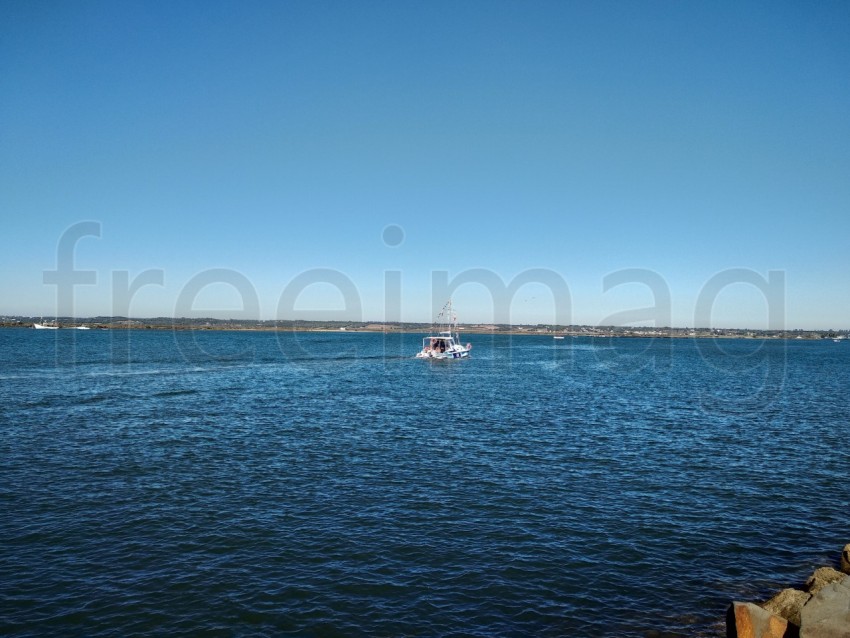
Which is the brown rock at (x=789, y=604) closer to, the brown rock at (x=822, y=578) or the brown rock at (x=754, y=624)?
the brown rock at (x=754, y=624)

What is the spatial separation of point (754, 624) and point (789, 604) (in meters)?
2.59

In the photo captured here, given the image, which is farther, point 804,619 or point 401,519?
point 401,519

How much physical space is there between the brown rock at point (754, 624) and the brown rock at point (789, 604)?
1.04 metres

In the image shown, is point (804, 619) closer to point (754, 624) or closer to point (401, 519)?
point (754, 624)

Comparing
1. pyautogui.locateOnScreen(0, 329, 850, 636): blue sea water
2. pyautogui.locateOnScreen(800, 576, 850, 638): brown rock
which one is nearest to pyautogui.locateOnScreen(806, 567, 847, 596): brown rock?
pyautogui.locateOnScreen(0, 329, 850, 636): blue sea water

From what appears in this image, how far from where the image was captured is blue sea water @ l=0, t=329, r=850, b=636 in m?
15.9

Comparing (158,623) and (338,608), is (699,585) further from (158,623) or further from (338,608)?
(158,623)

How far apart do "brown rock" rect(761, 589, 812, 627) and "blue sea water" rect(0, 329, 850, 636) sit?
170cm

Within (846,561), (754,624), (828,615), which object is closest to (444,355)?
(846,561)

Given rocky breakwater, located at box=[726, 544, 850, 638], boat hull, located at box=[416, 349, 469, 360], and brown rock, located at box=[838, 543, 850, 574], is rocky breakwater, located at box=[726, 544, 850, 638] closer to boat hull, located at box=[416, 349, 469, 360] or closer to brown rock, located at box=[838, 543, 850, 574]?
brown rock, located at box=[838, 543, 850, 574]

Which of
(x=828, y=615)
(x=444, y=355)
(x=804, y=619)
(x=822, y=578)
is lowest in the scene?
(x=822, y=578)

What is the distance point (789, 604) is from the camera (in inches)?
566

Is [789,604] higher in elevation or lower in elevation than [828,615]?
Result: lower

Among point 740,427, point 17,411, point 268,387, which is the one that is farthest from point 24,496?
point 740,427
